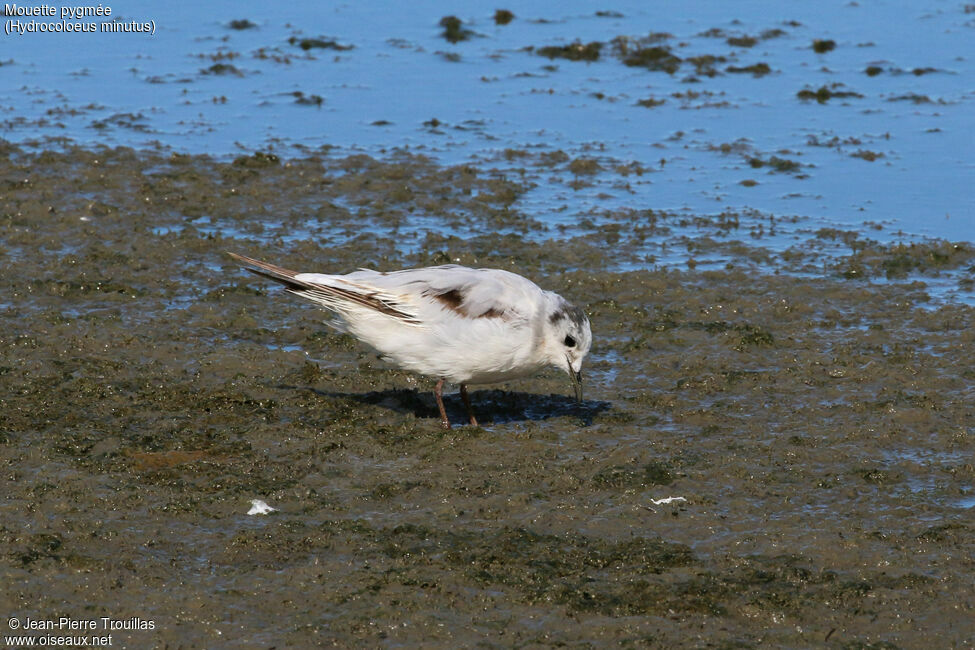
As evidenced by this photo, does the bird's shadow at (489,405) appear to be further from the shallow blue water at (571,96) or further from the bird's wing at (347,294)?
the shallow blue water at (571,96)

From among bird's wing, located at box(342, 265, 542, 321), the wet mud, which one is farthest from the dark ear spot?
the wet mud

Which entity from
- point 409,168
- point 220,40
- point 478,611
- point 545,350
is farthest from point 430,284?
point 220,40

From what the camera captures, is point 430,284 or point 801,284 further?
point 801,284

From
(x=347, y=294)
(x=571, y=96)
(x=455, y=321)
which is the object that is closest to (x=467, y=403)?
(x=455, y=321)

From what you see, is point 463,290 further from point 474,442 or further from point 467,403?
point 474,442

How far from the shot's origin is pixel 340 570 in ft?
18.3

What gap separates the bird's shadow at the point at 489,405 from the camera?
7.65 m

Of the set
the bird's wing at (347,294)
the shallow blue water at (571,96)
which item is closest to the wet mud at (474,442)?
the bird's wing at (347,294)

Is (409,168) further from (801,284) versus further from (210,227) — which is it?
(801,284)

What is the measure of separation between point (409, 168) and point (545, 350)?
4.91 metres

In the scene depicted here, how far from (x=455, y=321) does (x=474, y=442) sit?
0.69 m

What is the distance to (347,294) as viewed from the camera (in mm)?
7273

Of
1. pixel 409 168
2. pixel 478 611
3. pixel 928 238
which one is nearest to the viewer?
pixel 478 611

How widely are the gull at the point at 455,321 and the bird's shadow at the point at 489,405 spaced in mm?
239
